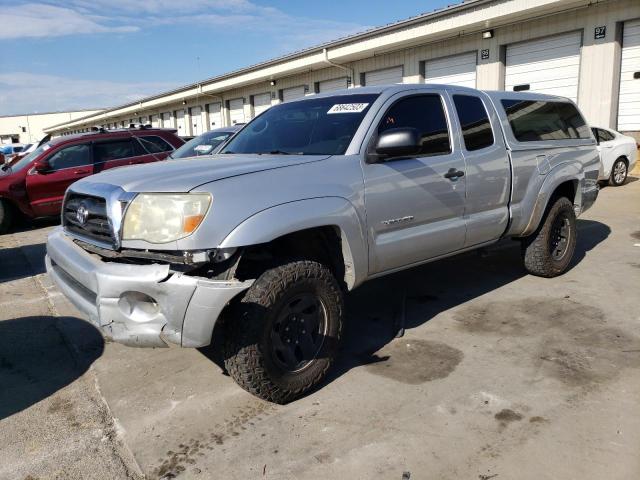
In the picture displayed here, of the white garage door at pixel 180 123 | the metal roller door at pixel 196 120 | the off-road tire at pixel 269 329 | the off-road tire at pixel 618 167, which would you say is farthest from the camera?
the white garage door at pixel 180 123

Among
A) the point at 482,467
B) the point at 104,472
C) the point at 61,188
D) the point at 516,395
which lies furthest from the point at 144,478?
the point at 61,188

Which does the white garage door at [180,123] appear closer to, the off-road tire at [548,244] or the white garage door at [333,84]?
the white garage door at [333,84]

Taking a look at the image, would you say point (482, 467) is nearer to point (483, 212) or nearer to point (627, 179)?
point (483, 212)

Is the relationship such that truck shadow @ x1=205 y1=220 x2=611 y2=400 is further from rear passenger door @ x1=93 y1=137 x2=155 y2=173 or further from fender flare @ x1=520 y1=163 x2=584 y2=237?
rear passenger door @ x1=93 y1=137 x2=155 y2=173

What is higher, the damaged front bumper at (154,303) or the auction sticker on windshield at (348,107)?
the auction sticker on windshield at (348,107)

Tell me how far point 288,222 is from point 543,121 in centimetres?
361

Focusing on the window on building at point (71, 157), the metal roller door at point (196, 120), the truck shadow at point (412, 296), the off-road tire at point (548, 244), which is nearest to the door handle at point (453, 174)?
the truck shadow at point (412, 296)

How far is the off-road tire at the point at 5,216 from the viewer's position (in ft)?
32.1

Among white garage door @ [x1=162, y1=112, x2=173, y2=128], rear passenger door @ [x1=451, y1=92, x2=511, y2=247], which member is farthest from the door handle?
white garage door @ [x1=162, y1=112, x2=173, y2=128]

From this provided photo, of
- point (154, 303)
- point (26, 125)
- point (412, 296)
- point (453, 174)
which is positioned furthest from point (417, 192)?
point (26, 125)

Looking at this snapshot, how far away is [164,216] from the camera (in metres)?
2.90

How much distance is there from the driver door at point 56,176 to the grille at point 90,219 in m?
6.95

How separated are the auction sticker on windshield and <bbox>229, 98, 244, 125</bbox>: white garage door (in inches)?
953

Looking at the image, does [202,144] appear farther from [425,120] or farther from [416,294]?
[425,120]
